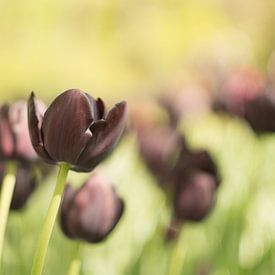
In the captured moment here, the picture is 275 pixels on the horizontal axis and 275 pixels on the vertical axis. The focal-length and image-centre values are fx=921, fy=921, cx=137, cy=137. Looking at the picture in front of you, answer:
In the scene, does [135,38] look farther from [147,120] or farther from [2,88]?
[147,120]

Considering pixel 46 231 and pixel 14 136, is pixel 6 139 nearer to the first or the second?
pixel 14 136

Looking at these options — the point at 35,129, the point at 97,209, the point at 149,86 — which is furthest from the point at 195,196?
the point at 149,86

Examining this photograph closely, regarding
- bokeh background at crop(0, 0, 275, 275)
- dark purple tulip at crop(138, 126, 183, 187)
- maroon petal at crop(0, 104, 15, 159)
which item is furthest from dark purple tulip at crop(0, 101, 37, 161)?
dark purple tulip at crop(138, 126, 183, 187)

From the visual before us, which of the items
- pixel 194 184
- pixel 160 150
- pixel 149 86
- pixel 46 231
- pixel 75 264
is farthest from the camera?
pixel 149 86

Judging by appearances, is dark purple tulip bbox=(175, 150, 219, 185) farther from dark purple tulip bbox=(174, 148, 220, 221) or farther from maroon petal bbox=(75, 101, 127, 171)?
maroon petal bbox=(75, 101, 127, 171)

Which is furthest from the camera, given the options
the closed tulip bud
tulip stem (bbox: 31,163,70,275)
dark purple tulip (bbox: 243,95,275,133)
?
dark purple tulip (bbox: 243,95,275,133)

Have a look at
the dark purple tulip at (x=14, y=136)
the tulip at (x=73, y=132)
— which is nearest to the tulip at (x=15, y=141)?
the dark purple tulip at (x=14, y=136)
